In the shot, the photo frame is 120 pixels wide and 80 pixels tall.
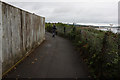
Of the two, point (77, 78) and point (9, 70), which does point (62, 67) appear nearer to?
point (77, 78)

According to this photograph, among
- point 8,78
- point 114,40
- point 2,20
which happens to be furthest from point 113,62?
point 2,20

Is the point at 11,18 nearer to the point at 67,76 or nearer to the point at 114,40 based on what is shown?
the point at 67,76

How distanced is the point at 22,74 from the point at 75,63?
235 centimetres

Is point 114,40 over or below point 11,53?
over

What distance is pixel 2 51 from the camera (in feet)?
10.2

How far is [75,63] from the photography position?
4500 millimetres

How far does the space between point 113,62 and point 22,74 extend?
123 inches

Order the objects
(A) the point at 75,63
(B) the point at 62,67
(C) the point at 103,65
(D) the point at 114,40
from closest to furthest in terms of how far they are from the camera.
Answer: (C) the point at 103,65, (D) the point at 114,40, (B) the point at 62,67, (A) the point at 75,63

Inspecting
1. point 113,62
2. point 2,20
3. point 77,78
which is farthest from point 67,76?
point 2,20

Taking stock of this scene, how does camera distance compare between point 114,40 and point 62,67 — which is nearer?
point 114,40

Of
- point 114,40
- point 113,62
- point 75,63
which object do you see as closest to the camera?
point 113,62

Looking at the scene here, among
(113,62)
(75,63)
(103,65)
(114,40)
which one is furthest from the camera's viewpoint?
(75,63)

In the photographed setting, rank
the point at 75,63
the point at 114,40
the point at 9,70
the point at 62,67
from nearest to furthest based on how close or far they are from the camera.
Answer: the point at 9,70 → the point at 114,40 → the point at 62,67 → the point at 75,63

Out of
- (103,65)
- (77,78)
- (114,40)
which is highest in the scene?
(114,40)
